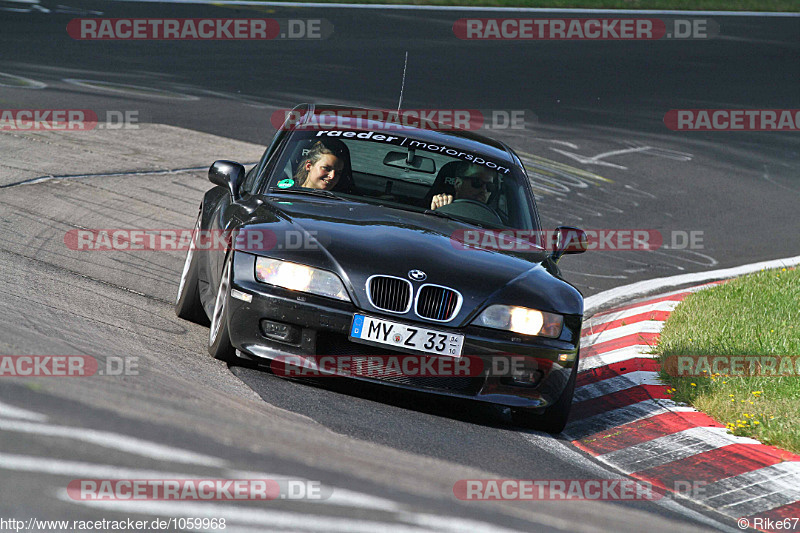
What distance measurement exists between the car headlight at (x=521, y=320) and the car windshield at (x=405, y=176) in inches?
45.6

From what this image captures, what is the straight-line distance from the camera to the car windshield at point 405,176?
6.50 m

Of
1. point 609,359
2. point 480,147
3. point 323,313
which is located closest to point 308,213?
point 323,313

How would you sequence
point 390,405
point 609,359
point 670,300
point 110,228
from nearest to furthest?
point 390,405 → point 609,359 → point 110,228 → point 670,300

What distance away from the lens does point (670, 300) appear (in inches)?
375

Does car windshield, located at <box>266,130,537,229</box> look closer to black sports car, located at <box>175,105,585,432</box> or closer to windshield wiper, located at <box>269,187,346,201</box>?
windshield wiper, located at <box>269,187,346,201</box>

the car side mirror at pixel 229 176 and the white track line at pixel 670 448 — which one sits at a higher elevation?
the car side mirror at pixel 229 176

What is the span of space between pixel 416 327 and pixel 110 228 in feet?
13.9

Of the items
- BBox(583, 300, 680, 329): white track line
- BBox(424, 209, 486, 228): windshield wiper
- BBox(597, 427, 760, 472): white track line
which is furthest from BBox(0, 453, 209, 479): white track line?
BBox(583, 300, 680, 329): white track line

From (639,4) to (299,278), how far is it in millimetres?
25085

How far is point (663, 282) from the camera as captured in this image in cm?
1037

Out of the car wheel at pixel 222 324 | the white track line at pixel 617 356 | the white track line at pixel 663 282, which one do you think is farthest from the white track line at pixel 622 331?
the car wheel at pixel 222 324

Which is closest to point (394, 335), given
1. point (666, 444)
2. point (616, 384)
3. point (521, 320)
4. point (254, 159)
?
point (521, 320)

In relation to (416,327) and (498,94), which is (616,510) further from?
(498,94)

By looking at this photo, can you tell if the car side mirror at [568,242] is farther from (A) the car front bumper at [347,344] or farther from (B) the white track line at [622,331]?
(B) the white track line at [622,331]
